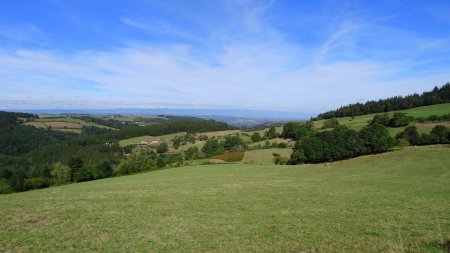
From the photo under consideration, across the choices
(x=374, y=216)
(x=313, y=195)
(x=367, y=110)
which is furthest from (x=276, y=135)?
(x=374, y=216)

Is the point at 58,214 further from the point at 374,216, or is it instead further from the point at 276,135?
the point at 276,135

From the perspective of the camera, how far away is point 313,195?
24156 mm

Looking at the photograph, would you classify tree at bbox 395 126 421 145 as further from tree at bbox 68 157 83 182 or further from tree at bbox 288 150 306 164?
tree at bbox 68 157 83 182

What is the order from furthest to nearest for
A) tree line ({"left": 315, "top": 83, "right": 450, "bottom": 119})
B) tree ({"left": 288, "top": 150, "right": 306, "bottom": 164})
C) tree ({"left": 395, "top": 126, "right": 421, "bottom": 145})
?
tree line ({"left": 315, "top": 83, "right": 450, "bottom": 119}) → tree ({"left": 395, "top": 126, "right": 421, "bottom": 145}) → tree ({"left": 288, "top": 150, "right": 306, "bottom": 164})

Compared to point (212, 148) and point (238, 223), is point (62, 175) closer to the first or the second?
point (212, 148)

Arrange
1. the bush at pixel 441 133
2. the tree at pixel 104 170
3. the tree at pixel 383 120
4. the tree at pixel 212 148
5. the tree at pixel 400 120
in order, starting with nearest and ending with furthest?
the bush at pixel 441 133
the tree at pixel 104 170
the tree at pixel 400 120
the tree at pixel 383 120
the tree at pixel 212 148

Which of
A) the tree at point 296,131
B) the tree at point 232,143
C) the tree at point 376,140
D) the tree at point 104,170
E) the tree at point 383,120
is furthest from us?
the tree at point 232,143

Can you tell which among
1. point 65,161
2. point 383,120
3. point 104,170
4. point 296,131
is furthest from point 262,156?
point 65,161

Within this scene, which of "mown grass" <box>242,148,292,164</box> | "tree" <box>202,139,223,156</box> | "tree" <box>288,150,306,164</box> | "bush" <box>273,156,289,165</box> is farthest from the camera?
"tree" <box>202,139,223,156</box>

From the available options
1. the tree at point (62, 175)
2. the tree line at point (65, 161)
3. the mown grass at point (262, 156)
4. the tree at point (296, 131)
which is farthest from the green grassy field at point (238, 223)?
the tree at point (296, 131)

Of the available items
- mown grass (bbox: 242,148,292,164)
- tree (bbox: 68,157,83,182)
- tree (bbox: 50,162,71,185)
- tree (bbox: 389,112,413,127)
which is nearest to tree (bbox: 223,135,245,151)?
mown grass (bbox: 242,148,292,164)

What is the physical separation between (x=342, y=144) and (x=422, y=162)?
20919 mm

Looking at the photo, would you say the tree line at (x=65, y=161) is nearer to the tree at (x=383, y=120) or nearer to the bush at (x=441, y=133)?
the tree at (x=383, y=120)

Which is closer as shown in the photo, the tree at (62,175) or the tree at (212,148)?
the tree at (62,175)
